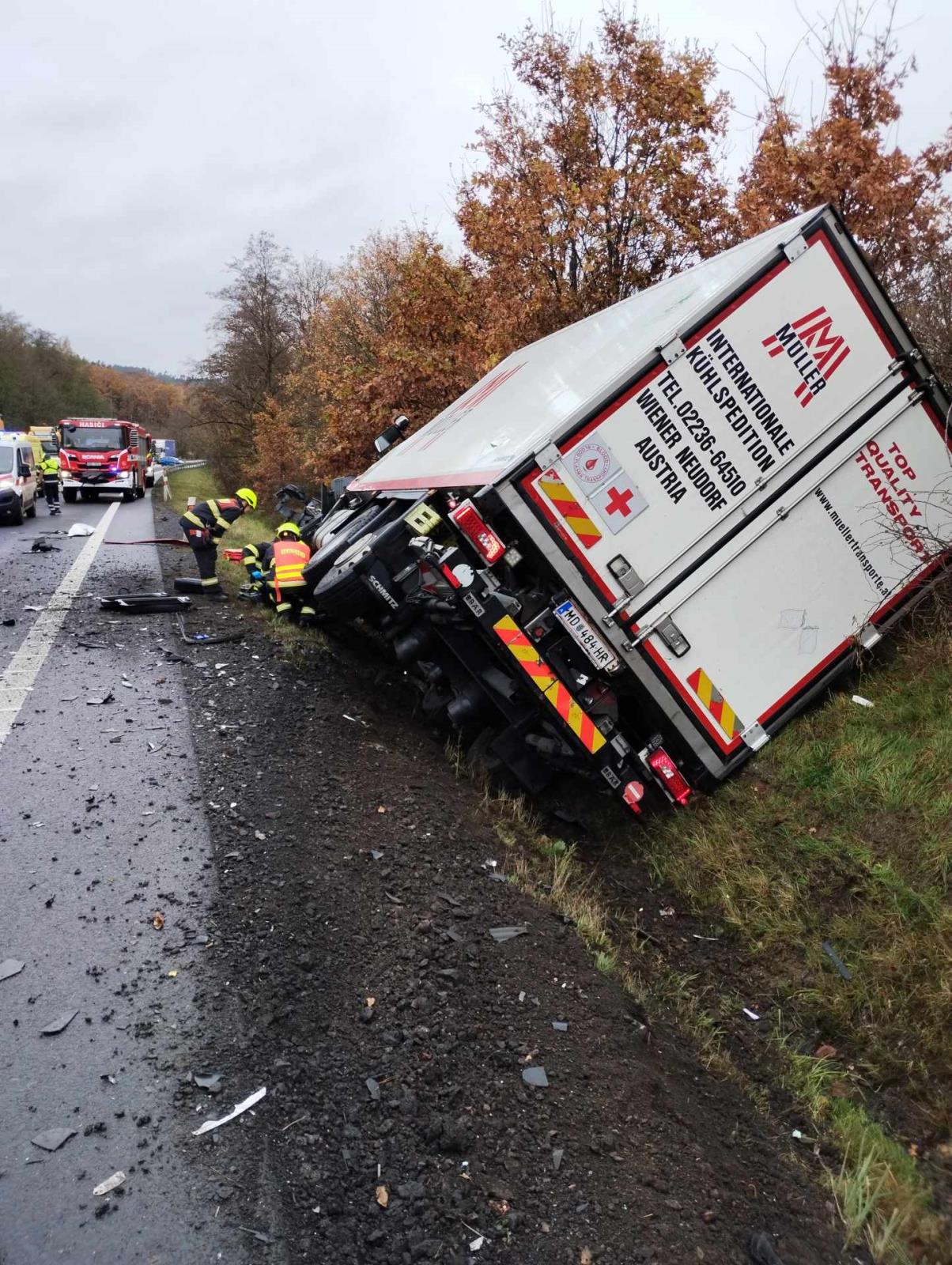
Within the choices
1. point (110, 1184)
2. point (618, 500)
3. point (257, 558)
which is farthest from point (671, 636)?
point (257, 558)

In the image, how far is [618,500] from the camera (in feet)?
13.5

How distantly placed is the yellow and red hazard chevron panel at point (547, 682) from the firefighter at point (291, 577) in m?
3.33

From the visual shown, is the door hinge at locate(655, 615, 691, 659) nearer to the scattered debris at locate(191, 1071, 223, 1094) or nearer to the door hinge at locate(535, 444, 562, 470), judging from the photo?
the door hinge at locate(535, 444, 562, 470)

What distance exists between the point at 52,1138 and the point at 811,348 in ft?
14.7

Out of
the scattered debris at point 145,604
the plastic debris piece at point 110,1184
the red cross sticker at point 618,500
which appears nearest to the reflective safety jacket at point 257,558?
the scattered debris at point 145,604

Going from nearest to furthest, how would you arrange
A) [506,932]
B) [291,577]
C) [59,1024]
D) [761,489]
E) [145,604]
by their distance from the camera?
[59,1024], [506,932], [761,489], [291,577], [145,604]

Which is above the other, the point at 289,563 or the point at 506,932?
the point at 289,563

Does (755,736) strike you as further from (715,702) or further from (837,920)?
(837,920)

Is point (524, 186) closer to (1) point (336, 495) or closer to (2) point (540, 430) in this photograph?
(1) point (336, 495)

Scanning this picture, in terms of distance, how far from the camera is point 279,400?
28359 mm

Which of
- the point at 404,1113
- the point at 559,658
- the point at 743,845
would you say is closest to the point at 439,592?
the point at 559,658

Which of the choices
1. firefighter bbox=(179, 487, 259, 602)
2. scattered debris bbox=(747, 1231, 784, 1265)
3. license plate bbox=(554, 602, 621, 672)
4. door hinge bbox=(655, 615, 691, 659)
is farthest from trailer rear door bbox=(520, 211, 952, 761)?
firefighter bbox=(179, 487, 259, 602)

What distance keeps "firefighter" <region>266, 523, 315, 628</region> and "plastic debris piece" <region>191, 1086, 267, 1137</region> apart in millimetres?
5129

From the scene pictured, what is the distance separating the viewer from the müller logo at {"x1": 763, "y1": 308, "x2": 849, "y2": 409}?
4211mm
